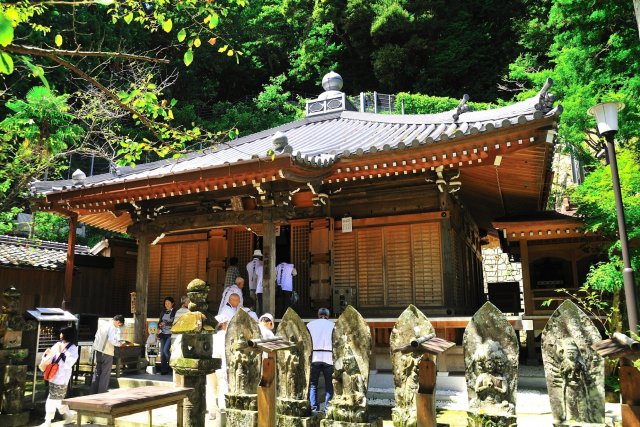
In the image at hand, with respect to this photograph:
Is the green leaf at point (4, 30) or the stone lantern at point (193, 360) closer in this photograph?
the green leaf at point (4, 30)

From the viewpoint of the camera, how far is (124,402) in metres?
4.13

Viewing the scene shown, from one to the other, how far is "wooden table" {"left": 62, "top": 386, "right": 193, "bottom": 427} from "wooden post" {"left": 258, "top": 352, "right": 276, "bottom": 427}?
2.55 feet

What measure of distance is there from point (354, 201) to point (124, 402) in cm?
760

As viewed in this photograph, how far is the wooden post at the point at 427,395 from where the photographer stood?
163 inches

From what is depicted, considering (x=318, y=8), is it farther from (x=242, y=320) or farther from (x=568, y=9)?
(x=242, y=320)

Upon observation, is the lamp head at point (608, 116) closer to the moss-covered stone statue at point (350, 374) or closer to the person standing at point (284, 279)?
the moss-covered stone statue at point (350, 374)

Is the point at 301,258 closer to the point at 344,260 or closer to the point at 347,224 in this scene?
the point at 344,260

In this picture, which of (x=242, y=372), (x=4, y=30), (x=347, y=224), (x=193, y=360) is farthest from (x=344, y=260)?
(x=4, y=30)

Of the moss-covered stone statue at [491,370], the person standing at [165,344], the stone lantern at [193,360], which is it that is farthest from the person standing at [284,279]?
the moss-covered stone statue at [491,370]

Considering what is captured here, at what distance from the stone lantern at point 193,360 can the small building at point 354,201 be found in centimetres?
384

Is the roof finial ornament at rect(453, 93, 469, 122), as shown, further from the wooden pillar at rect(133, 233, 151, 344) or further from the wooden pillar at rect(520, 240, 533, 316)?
the wooden pillar at rect(133, 233, 151, 344)

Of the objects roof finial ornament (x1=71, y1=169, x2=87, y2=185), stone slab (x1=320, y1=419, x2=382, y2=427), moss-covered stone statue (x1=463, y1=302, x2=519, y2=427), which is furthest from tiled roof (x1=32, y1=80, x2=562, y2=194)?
moss-covered stone statue (x1=463, y1=302, x2=519, y2=427)

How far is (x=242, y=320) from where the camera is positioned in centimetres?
555

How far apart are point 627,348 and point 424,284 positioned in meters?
6.61
